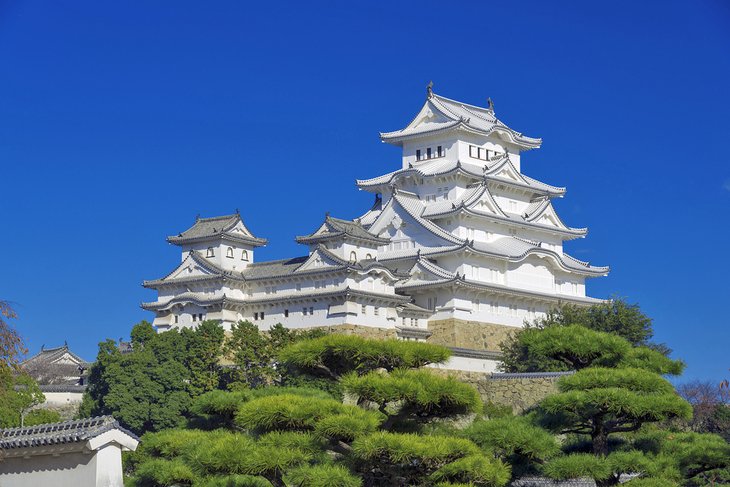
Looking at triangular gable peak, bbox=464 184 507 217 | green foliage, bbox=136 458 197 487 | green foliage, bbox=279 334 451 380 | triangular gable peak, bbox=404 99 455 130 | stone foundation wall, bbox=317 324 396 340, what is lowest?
green foliage, bbox=136 458 197 487

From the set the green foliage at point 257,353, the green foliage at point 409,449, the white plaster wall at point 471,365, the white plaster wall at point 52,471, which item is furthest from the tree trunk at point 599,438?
the white plaster wall at point 471,365

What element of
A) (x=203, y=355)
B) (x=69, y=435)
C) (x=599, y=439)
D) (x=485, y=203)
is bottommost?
(x=599, y=439)

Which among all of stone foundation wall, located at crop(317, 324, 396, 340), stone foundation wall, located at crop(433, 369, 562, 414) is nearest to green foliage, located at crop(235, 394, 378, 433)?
stone foundation wall, located at crop(433, 369, 562, 414)

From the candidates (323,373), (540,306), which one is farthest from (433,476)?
(540,306)

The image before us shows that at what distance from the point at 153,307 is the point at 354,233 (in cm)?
960

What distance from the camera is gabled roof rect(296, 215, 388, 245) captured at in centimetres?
5244

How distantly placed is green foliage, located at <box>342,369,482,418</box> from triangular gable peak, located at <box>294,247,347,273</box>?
89.5 feet

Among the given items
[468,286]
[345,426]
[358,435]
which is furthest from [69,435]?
[468,286]

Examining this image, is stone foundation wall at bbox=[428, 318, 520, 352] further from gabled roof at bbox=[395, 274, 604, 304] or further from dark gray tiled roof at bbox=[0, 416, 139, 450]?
dark gray tiled roof at bbox=[0, 416, 139, 450]

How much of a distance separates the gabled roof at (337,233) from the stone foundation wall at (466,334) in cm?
456

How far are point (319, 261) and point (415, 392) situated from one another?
95.2 ft

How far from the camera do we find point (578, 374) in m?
25.7

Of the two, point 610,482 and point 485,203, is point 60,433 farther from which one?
point 485,203

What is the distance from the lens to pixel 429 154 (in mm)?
63188
